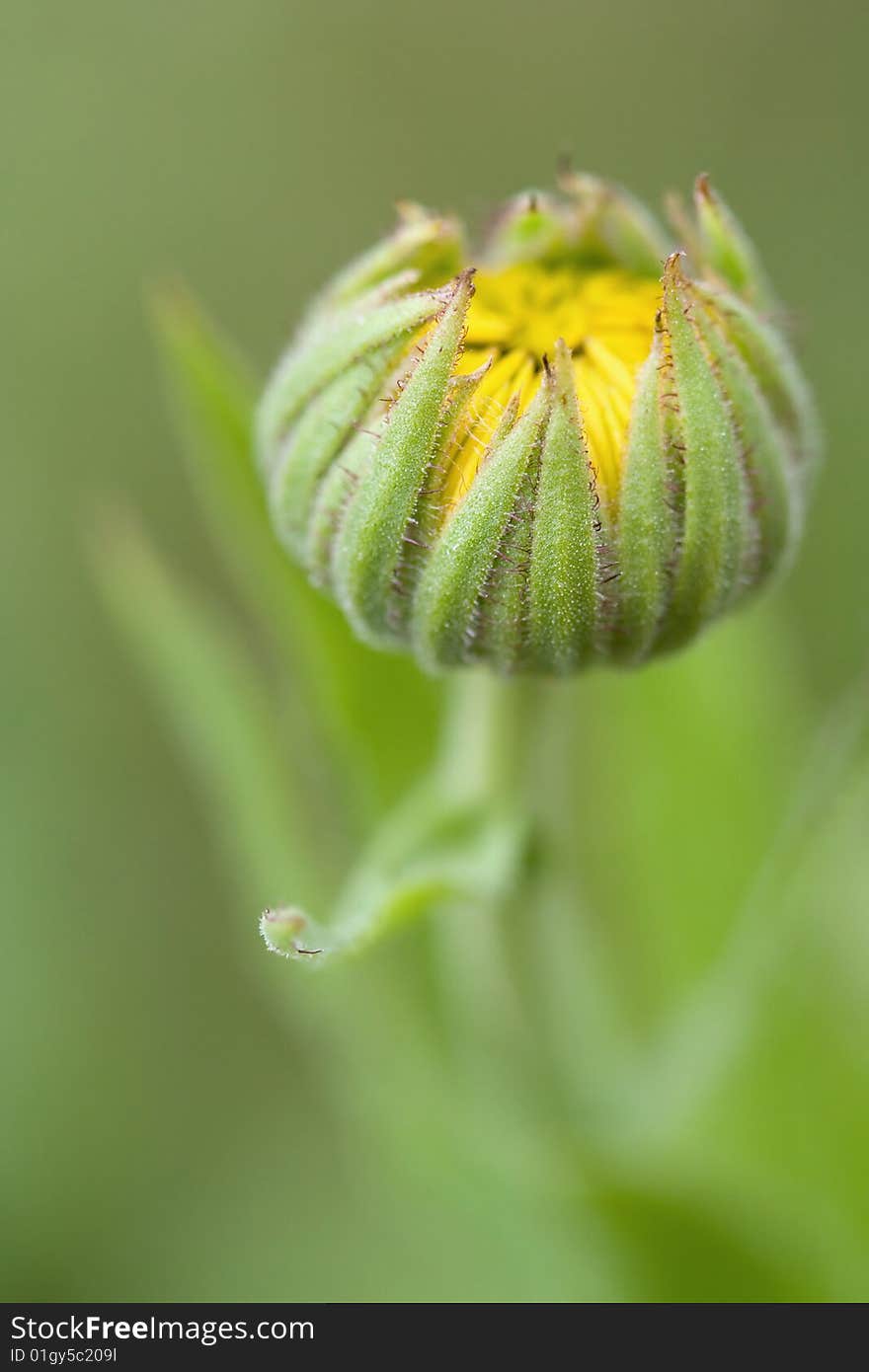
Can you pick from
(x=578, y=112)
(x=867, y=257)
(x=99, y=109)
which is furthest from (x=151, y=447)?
(x=867, y=257)

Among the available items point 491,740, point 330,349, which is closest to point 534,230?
point 330,349

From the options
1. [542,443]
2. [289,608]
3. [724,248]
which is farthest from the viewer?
[289,608]

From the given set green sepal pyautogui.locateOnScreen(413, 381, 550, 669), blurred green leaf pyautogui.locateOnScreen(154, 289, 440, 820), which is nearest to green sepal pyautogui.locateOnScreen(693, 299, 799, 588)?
green sepal pyautogui.locateOnScreen(413, 381, 550, 669)

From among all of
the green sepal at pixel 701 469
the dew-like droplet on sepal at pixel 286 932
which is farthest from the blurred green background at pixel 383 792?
the dew-like droplet on sepal at pixel 286 932

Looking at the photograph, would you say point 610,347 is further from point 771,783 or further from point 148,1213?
point 148,1213

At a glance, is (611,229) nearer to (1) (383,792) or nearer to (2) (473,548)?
(2) (473,548)

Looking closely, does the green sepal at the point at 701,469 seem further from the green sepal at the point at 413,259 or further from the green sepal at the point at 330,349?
the green sepal at the point at 413,259
